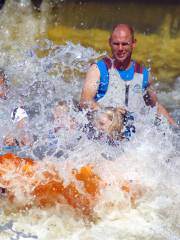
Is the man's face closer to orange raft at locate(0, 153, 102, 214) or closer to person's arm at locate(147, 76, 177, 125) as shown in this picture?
person's arm at locate(147, 76, 177, 125)

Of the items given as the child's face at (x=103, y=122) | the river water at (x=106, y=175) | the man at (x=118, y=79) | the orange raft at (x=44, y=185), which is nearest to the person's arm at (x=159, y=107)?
the man at (x=118, y=79)

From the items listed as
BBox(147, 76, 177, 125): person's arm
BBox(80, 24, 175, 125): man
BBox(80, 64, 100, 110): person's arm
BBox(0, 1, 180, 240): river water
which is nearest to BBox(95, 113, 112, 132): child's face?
BBox(0, 1, 180, 240): river water

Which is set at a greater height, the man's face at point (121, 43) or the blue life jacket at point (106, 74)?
the man's face at point (121, 43)

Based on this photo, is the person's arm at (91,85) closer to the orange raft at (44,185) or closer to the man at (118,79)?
the man at (118,79)

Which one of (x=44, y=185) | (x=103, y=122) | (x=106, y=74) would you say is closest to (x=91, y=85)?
(x=106, y=74)

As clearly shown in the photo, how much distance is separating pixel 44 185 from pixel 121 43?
4.11 feet

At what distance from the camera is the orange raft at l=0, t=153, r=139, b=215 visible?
3.12 m

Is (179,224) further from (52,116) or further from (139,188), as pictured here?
(52,116)

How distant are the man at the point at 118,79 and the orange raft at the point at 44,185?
26.7 inches

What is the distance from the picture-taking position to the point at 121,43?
12.1 feet

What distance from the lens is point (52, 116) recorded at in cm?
365

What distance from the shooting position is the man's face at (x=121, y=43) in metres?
3.70

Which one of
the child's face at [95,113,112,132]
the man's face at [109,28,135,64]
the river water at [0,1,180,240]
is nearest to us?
the river water at [0,1,180,240]

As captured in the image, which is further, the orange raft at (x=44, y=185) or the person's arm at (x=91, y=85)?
the person's arm at (x=91, y=85)
